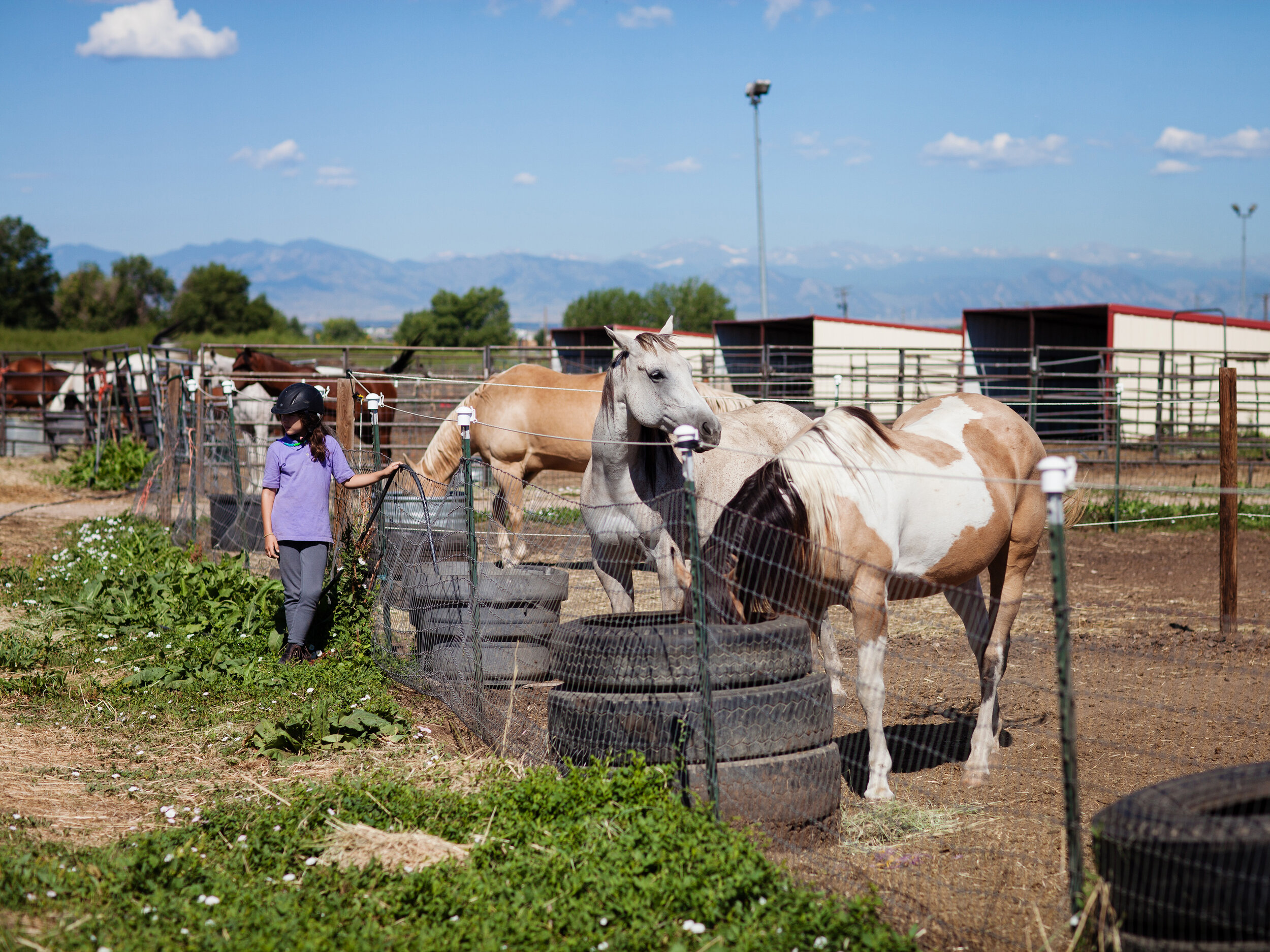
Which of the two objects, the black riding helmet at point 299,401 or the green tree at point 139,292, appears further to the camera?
the green tree at point 139,292

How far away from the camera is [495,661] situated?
546 cm

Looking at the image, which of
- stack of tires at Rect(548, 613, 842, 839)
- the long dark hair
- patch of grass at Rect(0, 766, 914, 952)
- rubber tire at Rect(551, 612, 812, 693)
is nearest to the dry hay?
patch of grass at Rect(0, 766, 914, 952)

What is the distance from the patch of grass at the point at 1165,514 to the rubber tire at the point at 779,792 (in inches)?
362

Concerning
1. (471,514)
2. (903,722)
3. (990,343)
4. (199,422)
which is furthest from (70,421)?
(990,343)

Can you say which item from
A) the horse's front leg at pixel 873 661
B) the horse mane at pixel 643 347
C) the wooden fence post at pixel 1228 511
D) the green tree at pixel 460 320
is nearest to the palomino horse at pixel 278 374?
the horse mane at pixel 643 347

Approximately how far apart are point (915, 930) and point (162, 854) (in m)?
2.34

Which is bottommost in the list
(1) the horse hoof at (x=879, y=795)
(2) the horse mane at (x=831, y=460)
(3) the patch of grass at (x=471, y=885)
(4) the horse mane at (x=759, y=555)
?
(1) the horse hoof at (x=879, y=795)

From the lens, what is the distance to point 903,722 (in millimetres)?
5238

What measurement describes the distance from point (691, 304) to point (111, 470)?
266ft

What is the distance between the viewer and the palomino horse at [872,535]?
4.11 m

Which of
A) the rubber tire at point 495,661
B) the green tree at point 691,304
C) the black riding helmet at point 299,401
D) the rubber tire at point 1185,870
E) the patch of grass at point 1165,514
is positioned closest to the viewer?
the rubber tire at point 1185,870

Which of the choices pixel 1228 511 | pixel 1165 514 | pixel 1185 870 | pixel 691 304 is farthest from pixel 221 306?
pixel 1185 870

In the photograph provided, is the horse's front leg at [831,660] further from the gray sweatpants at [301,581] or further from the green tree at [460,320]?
the green tree at [460,320]

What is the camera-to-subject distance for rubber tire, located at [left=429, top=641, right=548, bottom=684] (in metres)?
5.32
